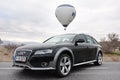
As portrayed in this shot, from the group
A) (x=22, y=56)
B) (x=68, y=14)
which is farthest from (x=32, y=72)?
(x=68, y=14)

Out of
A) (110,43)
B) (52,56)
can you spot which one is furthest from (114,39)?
(52,56)

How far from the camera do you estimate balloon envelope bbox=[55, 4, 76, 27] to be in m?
28.9

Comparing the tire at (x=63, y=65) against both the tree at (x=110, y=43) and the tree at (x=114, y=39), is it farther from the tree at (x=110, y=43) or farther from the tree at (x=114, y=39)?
the tree at (x=114, y=39)

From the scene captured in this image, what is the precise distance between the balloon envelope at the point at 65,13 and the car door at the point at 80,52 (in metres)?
20.4

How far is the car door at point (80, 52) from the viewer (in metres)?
7.72

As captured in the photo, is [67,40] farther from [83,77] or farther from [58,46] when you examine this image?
[83,77]

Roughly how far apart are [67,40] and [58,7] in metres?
22.6

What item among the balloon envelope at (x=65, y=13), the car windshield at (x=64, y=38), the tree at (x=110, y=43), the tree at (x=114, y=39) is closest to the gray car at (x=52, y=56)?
the car windshield at (x=64, y=38)

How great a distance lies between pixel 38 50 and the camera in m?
6.61

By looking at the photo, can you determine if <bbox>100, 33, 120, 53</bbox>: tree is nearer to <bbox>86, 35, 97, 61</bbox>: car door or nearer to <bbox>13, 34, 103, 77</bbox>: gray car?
<bbox>86, 35, 97, 61</bbox>: car door

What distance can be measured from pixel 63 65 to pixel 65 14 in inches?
877

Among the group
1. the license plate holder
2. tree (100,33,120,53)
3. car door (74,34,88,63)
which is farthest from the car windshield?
tree (100,33,120,53)

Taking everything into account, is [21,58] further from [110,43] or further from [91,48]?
[110,43]

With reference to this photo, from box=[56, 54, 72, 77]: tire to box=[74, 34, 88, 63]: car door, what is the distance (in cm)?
59
